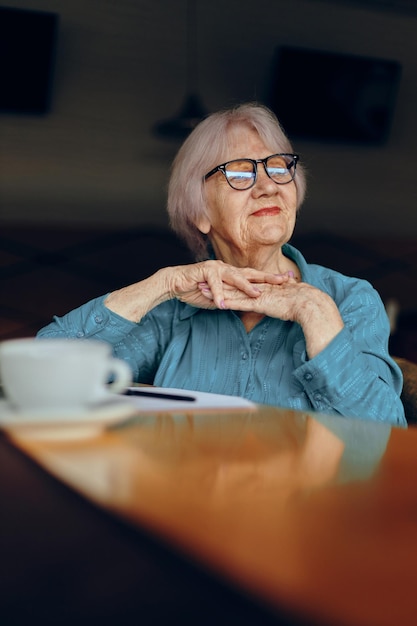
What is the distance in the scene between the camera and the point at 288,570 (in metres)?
0.42

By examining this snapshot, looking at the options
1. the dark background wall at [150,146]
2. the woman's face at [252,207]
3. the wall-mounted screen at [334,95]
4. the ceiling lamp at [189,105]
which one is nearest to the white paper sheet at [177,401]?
the woman's face at [252,207]

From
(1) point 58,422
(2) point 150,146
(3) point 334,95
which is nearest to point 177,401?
(1) point 58,422

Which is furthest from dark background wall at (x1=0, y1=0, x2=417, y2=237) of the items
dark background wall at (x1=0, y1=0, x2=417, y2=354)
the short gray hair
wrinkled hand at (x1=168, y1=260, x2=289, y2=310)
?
wrinkled hand at (x1=168, y1=260, x2=289, y2=310)

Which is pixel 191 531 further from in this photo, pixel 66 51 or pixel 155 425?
pixel 66 51

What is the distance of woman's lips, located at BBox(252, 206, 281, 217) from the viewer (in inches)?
60.8

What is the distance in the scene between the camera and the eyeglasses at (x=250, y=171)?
1560mm

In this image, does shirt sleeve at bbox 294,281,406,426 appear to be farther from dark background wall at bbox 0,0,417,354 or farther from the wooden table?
dark background wall at bbox 0,0,417,354

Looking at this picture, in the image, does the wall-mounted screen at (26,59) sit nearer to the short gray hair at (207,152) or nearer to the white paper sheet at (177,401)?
the short gray hair at (207,152)

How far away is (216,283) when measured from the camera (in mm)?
1460

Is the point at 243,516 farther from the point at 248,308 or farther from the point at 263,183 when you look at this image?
the point at 263,183

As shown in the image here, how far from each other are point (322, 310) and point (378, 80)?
10.9 feet

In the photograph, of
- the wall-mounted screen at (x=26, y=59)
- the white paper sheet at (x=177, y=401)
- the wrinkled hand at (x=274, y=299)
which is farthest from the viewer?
the wall-mounted screen at (x=26, y=59)

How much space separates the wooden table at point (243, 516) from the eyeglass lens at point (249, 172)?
0.91 m

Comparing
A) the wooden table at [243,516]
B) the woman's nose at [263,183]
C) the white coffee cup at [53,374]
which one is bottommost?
the wooden table at [243,516]
